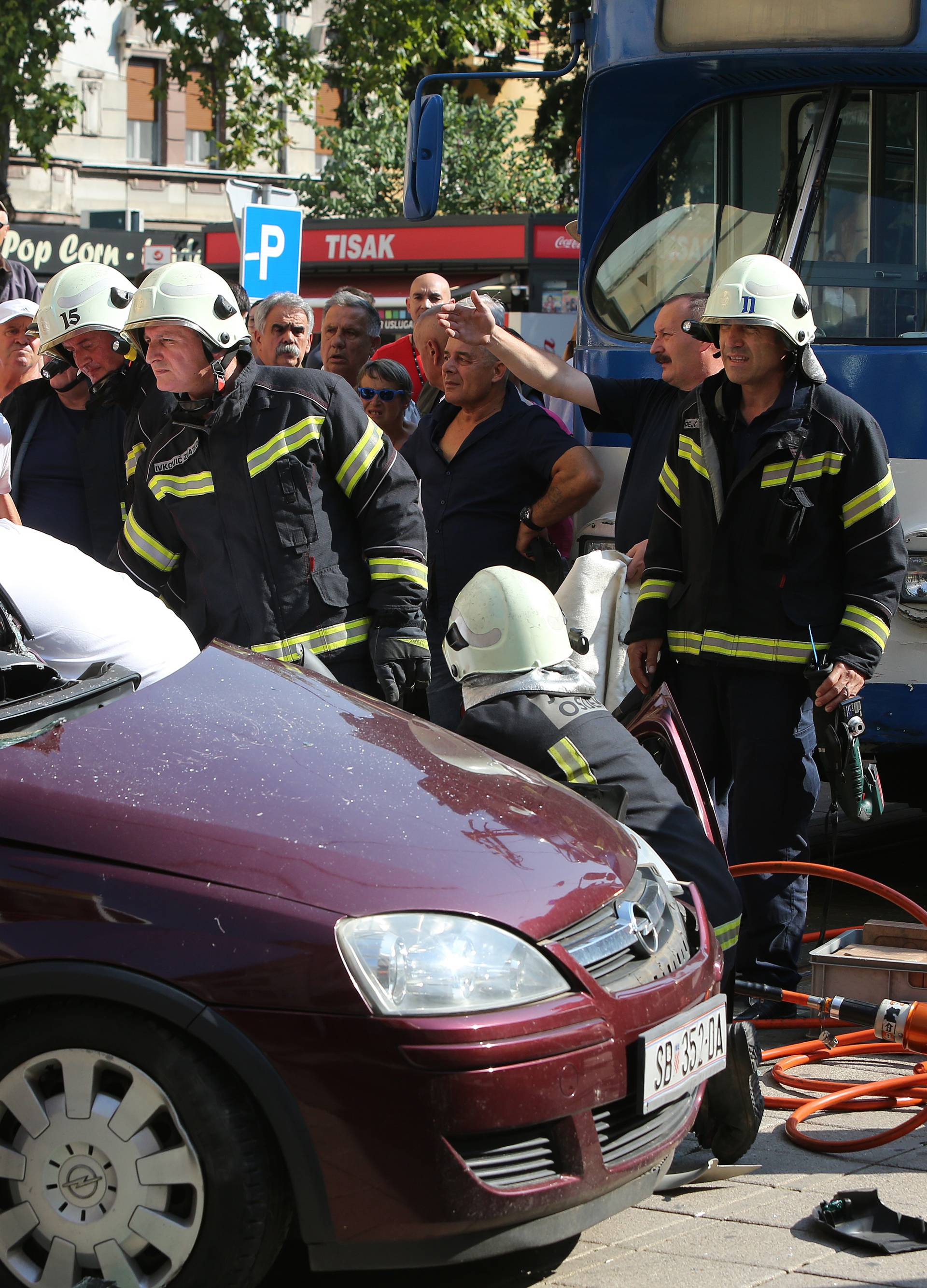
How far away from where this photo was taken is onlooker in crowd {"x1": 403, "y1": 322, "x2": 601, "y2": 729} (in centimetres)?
627

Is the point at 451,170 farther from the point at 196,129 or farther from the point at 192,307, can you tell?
the point at 192,307

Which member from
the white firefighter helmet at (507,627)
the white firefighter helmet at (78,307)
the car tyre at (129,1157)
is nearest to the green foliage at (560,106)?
the white firefighter helmet at (78,307)

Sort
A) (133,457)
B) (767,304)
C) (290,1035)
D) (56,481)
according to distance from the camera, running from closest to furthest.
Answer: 1. (290,1035)
2. (767,304)
3. (133,457)
4. (56,481)

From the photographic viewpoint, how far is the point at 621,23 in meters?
6.45

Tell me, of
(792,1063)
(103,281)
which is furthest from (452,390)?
(792,1063)

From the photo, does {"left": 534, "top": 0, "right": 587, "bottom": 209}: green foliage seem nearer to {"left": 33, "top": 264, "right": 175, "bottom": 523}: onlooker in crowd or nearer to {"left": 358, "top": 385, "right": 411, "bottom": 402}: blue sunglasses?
{"left": 358, "top": 385, "right": 411, "bottom": 402}: blue sunglasses

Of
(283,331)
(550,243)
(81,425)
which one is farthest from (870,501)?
(550,243)

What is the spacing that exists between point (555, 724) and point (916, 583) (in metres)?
2.22

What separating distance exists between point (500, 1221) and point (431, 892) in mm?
573

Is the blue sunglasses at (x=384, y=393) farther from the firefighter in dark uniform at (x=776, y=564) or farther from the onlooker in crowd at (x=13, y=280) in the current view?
the firefighter in dark uniform at (x=776, y=564)

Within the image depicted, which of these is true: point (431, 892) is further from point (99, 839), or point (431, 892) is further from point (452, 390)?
point (452, 390)

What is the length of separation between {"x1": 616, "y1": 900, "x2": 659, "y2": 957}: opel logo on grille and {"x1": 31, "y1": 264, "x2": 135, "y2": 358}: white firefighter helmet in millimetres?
3287

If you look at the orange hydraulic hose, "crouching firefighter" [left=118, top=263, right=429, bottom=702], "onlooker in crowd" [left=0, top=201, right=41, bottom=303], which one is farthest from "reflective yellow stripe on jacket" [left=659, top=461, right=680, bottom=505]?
"onlooker in crowd" [left=0, top=201, right=41, bottom=303]

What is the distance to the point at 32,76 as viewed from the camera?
2739 cm
